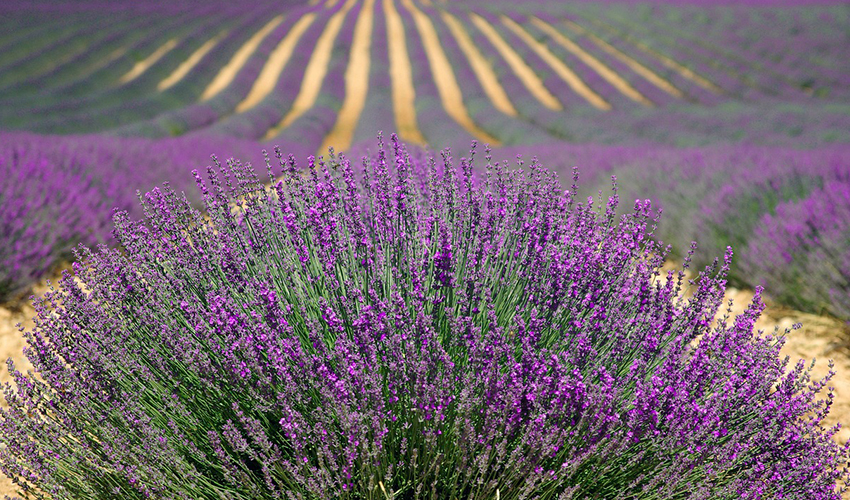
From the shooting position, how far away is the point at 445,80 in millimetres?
27188

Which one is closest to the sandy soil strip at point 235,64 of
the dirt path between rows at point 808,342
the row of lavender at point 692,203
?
the row of lavender at point 692,203

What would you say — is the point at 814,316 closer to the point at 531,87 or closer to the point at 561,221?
the point at 561,221

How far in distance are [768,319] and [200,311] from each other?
3.64 metres

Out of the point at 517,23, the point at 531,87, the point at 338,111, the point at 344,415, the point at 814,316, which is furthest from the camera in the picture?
the point at 517,23

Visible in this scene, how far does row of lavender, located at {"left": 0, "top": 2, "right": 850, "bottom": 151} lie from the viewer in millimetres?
14258

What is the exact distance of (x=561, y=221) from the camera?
213cm

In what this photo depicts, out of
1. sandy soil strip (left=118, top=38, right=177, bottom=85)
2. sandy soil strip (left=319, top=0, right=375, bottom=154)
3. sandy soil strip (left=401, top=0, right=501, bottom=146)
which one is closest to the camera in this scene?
sandy soil strip (left=319, top=0, right=375, bottom=154)

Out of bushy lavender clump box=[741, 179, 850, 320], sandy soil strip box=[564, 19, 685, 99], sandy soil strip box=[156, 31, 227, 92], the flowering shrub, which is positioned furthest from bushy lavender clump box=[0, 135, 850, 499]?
sandy soil strip box=[564, 19, 685, 99]

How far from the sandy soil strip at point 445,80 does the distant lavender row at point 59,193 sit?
9883mm

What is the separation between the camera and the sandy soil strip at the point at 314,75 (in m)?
20.1

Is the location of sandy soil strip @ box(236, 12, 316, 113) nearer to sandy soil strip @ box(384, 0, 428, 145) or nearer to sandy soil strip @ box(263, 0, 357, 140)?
sandy soil strip @ box(263, 0, 357, 140)

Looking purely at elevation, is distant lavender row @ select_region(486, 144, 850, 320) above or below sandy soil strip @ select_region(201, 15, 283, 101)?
below

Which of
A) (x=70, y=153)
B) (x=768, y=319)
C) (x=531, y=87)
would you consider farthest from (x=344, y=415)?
(x=531, y=87)

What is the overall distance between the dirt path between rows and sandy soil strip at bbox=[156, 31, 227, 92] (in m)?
20.4
